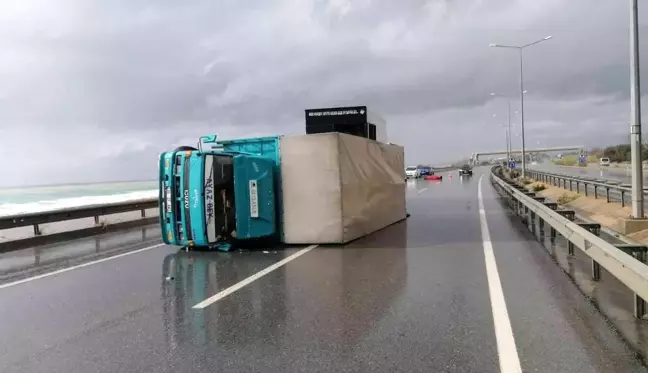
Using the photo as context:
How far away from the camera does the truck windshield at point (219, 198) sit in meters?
10.2

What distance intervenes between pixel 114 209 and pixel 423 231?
8.90m

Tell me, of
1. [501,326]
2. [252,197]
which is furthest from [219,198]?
[501,326]

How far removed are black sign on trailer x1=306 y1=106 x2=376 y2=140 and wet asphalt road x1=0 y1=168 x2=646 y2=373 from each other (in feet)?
17.7

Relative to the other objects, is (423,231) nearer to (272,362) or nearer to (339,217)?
(339,217)

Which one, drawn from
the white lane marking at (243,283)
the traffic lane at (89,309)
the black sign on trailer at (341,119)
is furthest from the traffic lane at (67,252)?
the black sign on trailer at (341,119)

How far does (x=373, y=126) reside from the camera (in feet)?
50.2

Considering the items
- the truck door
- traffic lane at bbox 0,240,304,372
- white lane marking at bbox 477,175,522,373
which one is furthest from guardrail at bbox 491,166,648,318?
the truck door

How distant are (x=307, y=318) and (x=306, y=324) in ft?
0.73

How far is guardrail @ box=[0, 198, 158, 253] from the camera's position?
39.4 ft

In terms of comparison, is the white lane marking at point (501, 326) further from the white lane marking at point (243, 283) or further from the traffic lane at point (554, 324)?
the white lane marking at point (243, 283)

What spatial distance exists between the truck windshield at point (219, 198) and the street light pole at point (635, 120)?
9462 millimetres

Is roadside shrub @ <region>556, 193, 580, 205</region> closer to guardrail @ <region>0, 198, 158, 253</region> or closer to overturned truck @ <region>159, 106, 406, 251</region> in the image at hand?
overturned truck @ <region>159, 106, 406, 251</region>

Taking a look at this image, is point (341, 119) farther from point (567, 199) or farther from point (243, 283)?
point (567, 199)

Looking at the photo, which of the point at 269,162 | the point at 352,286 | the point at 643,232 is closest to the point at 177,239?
the point at 269,162
